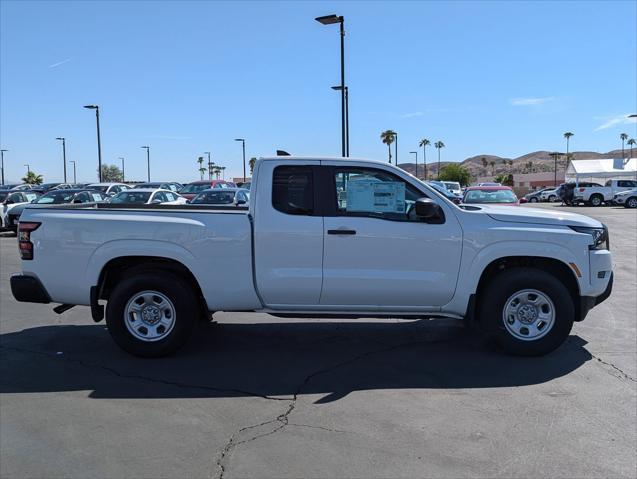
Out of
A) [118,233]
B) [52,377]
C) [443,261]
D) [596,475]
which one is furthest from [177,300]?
[596,475]

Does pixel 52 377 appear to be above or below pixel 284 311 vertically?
below

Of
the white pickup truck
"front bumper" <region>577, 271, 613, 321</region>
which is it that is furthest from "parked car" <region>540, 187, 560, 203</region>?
the white pickup truck

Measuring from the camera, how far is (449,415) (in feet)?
14.4

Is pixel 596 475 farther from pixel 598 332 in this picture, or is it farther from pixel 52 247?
pixel 52 247

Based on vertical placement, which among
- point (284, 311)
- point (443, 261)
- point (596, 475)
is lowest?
point (596, 475)

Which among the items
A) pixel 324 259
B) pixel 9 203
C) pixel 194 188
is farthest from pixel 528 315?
pixel 194 188

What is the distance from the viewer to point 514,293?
573 cm

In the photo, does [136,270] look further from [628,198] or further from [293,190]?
[628,198]

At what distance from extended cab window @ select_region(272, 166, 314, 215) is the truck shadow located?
153 centimetres

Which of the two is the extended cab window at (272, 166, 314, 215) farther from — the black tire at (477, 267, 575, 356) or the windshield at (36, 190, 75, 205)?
the windshield at (36, 190, 75, 205)

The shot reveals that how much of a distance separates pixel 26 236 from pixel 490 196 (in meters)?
13.3

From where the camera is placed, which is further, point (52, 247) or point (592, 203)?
point (592, 203)

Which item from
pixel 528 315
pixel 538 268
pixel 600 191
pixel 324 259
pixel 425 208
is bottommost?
pixel 528 315

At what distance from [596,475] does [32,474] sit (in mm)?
3475
